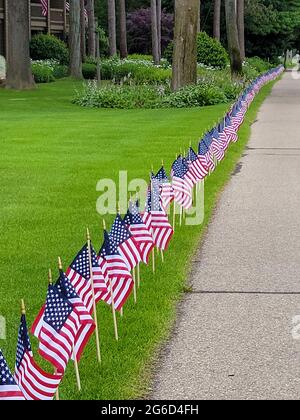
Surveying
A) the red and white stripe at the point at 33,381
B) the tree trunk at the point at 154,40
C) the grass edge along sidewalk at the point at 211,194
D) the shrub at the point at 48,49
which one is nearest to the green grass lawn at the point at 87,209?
the grass edge along sidewalk at the point at 211,194

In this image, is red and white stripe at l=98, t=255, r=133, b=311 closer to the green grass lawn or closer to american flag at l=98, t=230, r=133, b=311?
american flag at l=98, t=230, r=133, b=311

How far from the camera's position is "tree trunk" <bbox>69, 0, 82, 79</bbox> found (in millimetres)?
51219

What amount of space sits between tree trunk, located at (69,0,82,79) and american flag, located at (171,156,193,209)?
39.1 meters

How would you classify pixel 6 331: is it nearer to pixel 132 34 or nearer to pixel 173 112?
pixel 173 112

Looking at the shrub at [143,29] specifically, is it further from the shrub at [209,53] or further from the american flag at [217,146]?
the american flag at [217,146]

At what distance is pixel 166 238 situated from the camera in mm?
10320

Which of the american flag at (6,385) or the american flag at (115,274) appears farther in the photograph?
the american flag at (115,274)

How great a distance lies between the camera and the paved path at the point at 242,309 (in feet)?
22.7

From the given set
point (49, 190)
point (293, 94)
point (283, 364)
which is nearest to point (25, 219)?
point (49, 190)

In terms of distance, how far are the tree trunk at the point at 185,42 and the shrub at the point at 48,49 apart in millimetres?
25740

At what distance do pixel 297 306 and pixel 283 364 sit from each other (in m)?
1.71

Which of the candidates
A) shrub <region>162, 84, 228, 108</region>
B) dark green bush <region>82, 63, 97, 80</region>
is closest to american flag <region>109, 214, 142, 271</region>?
shrub <region>162, 84, 228, 108</region>

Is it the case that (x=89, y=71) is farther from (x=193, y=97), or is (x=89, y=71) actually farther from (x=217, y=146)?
(x=217, y=146)

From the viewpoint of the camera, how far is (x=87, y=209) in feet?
45.1
